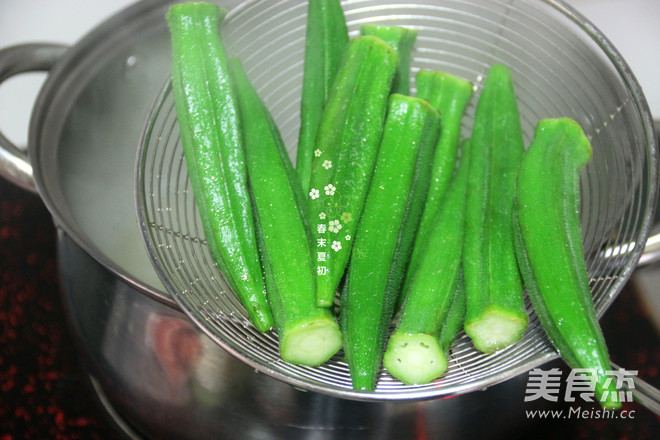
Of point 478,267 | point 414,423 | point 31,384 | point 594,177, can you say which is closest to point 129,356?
point 31,384

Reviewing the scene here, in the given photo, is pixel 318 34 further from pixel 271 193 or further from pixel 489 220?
pixel 489 220

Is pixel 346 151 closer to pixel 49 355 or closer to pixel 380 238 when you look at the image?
pixel 380 238

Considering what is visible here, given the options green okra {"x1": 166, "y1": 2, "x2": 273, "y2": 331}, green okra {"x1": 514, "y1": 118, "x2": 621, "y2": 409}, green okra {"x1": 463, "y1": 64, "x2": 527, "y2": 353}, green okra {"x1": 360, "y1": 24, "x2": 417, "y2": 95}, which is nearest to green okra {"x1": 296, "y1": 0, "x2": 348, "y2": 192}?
green okra {"x1": 360, "y1": 24, "x2": 417, "y2": 95}

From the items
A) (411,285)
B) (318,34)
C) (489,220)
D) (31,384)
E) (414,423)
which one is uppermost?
(318,34)

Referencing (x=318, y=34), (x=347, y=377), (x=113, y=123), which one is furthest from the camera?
(x=113, y=123)

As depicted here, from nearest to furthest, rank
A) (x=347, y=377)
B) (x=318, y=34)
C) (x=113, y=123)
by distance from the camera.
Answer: (x=347, y=377)
(x=318, y=34)
(x=113, y=123)

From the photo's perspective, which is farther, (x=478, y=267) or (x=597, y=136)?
(x=597, y=136)

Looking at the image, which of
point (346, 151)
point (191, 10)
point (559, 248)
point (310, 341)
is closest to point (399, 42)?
point (346, 151)
